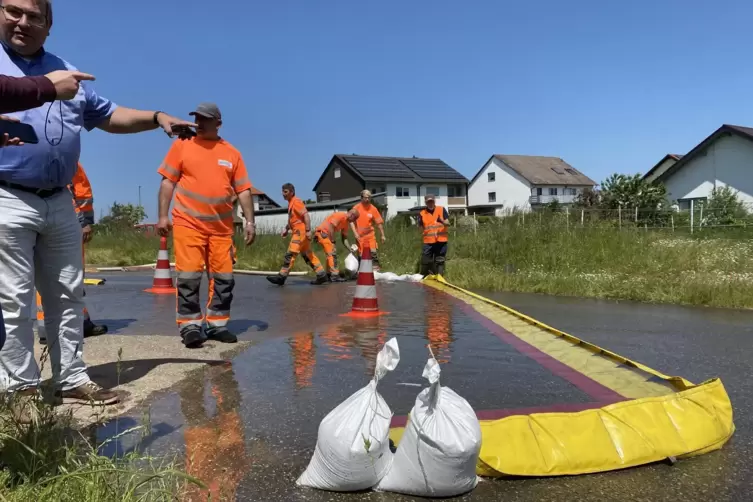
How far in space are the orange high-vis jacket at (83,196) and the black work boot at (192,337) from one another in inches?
76.7

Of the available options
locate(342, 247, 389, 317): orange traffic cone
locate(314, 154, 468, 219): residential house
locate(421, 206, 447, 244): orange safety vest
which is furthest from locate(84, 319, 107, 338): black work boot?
locate(314, 154, 468, 219): residential house

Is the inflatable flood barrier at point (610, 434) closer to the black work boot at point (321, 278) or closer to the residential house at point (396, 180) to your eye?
the black work boot at point (321, 278)

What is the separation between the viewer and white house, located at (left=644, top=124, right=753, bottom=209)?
116 ft

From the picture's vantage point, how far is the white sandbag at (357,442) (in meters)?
2.28

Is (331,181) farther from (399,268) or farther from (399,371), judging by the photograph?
(399,371)

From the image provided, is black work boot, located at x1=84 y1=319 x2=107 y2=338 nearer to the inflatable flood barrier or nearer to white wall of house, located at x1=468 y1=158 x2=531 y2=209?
the inflatable flood barrier

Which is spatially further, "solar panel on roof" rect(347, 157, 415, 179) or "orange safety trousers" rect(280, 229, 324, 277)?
"solar panel on roof" rect(347, 157, 415, 179)

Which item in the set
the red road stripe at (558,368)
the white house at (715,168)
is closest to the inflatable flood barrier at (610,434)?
the red road stripe at (558,368)

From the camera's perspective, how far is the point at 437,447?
7.29 feet

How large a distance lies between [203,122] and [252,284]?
6482mm

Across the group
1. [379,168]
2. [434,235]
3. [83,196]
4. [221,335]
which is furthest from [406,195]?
[221,335]

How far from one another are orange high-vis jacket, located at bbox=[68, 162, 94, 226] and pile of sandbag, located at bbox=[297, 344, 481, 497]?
4800mm

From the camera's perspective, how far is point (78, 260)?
351cm

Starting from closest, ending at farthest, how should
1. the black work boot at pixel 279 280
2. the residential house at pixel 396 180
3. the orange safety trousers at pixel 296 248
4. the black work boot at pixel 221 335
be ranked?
1. the black work boot at pixel 221 335
2. the black work boot at pixel 279 280
3. the orange safety trousers at pixel 296 248
4. the residential house at pixel 396 180
